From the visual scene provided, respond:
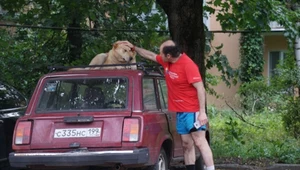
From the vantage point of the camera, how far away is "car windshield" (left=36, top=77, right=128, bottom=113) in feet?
26.3

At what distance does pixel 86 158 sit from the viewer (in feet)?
24.5

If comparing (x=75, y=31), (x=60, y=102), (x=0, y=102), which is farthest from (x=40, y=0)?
(x=60, y=102)

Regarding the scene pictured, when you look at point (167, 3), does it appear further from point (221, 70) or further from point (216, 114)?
point (216, 114)

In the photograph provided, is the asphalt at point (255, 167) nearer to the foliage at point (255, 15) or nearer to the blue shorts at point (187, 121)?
the blue shorts at point (187, 121)

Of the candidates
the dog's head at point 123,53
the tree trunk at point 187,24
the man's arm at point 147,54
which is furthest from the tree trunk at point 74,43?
the dog's head at point 123,53

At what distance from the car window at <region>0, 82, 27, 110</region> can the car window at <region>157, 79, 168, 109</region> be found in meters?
2.41

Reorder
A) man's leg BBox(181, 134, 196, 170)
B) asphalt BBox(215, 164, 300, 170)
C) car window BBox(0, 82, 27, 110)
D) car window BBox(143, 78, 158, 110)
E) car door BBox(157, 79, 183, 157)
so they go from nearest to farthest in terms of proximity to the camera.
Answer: car window BBox(143, 78, 158, 110) < man's leg BBox(181, 134, 196, 170) < car door BBox(157, 79, 183, 157) < car window BBox(0, 82, 27, 110) < asphalt BBox(215, 164, 300, 170)

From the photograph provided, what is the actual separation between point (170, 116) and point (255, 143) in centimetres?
576

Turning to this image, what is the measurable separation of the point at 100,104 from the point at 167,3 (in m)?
3.87

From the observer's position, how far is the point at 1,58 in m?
15.2

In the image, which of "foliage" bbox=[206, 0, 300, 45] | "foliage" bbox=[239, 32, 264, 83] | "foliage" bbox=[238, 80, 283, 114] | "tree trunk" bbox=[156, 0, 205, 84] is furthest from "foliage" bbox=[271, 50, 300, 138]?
"foliage" bbox=[239, 32, 264, 83]

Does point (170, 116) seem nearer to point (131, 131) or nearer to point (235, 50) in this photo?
point (131, 131)

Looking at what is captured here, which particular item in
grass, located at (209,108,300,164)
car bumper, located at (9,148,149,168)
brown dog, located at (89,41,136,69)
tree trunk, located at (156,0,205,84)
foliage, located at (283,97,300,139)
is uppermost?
tree trunk, located at (156,0,205,84)

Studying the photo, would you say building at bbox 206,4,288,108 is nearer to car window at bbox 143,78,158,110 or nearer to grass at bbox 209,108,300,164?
grass at bbox 209,108,300,164
